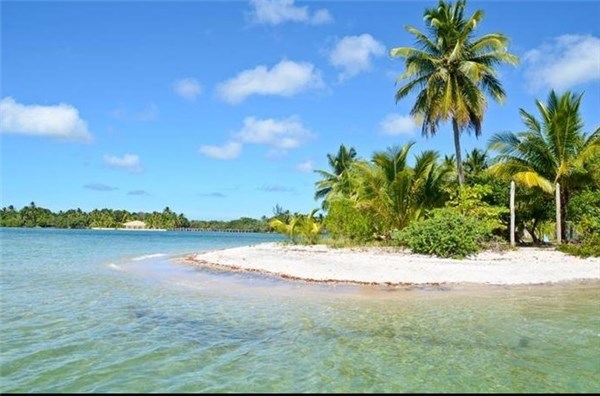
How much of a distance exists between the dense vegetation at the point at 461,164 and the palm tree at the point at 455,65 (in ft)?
0.15

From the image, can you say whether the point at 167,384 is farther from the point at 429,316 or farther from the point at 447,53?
the point at 447,53

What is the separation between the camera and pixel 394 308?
10.3 meters

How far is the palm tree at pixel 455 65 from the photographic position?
2327cm

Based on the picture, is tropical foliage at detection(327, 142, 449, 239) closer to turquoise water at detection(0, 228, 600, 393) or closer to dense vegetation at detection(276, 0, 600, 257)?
dense vegetation at detection(276, 0, 600, 257)

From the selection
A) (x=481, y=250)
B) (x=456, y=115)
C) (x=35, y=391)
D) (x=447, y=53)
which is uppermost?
(x=447, y=53)

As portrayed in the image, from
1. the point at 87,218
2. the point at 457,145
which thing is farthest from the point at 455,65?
the point at 87,218

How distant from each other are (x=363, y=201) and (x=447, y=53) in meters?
7.97

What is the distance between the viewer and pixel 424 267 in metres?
15.8

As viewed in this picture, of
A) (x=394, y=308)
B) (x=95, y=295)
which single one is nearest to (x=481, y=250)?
(x=394, y=308)

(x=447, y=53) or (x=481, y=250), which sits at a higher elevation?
(x=447, y=53)

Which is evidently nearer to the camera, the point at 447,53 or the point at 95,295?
the point at 95,295

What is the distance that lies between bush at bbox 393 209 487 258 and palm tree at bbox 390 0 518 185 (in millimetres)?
5327

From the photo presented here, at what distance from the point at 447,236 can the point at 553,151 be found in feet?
29.0

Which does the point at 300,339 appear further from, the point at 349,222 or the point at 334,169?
the point at 334,169
